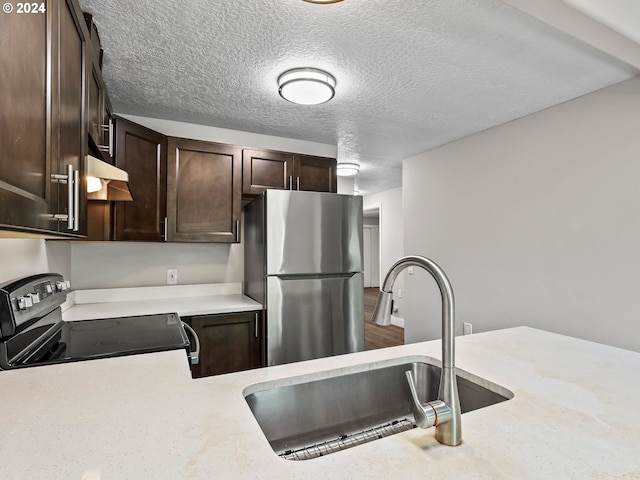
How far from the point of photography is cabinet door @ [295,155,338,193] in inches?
118

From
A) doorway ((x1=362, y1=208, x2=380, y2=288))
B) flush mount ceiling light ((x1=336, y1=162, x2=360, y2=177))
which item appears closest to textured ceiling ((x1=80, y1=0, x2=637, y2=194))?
flush mount ceiling light ((x1=336, y1=162, x2=360, y2=177))

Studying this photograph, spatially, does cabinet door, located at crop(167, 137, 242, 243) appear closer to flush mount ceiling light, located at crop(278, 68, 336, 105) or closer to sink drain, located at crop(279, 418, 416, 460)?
flush mount ceiling light, located at crop(278, 68, 336, 105)

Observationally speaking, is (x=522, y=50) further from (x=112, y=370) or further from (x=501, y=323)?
(x=112, y=370)

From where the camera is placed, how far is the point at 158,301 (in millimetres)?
2615

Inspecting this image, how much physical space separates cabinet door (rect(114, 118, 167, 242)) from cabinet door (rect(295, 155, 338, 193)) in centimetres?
109

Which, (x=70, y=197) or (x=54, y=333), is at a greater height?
(x=70, y=197)

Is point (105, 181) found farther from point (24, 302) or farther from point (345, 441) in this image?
point (345, 441)

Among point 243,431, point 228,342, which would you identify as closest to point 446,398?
point 243,431

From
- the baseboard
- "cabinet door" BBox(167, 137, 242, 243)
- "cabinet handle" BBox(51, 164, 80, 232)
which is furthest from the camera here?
the baseboard

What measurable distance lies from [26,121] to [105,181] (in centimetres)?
106

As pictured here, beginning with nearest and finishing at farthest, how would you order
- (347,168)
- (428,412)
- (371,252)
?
(428,412)
(347,168)
(371,252)

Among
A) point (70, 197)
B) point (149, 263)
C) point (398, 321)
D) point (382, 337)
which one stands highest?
point (70, 197)

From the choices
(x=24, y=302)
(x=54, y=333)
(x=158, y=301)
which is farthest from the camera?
(x=158, y=301)

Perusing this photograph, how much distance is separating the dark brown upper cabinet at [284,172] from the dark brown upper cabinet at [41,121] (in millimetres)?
1635
